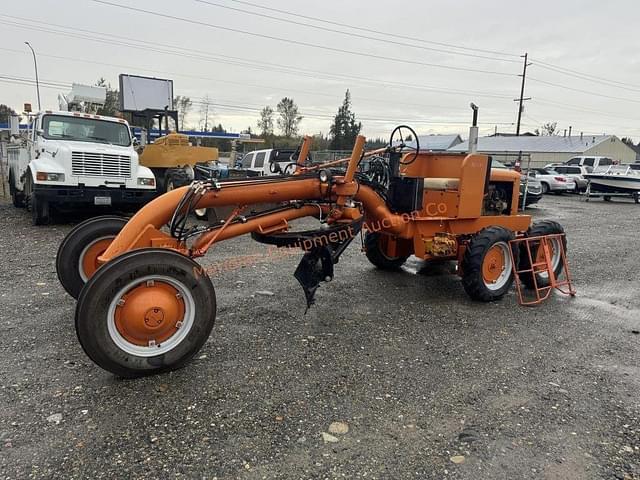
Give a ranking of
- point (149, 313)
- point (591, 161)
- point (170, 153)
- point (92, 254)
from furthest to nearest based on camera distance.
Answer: point (591, 161) → point (170, 153) → point (92, 254) → point (149, 313)

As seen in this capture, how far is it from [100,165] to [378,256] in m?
6.23

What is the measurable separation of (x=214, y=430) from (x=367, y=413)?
40.6 inches

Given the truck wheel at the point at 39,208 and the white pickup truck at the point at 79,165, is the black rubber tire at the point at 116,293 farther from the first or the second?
the truck wheel at the point at 39,208

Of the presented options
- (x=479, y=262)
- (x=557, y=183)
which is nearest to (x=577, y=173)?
(x=557, y=183)

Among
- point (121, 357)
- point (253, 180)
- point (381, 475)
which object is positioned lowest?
point (381, 475)

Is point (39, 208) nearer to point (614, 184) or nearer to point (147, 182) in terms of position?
point (147, 182)

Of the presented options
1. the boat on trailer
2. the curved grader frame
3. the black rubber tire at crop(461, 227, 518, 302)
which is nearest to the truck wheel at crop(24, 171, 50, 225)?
the curved grader frame

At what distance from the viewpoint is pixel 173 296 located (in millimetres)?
3676

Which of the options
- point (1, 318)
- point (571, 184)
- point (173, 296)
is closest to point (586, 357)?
point (173, 296)

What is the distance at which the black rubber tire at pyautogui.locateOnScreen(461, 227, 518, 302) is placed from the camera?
5648mm

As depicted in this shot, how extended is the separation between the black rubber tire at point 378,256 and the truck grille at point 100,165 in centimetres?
581

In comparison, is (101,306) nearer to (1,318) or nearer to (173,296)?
(173,296)

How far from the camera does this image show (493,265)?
19.6ft

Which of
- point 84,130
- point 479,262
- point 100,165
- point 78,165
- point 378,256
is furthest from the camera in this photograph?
point 84,130
